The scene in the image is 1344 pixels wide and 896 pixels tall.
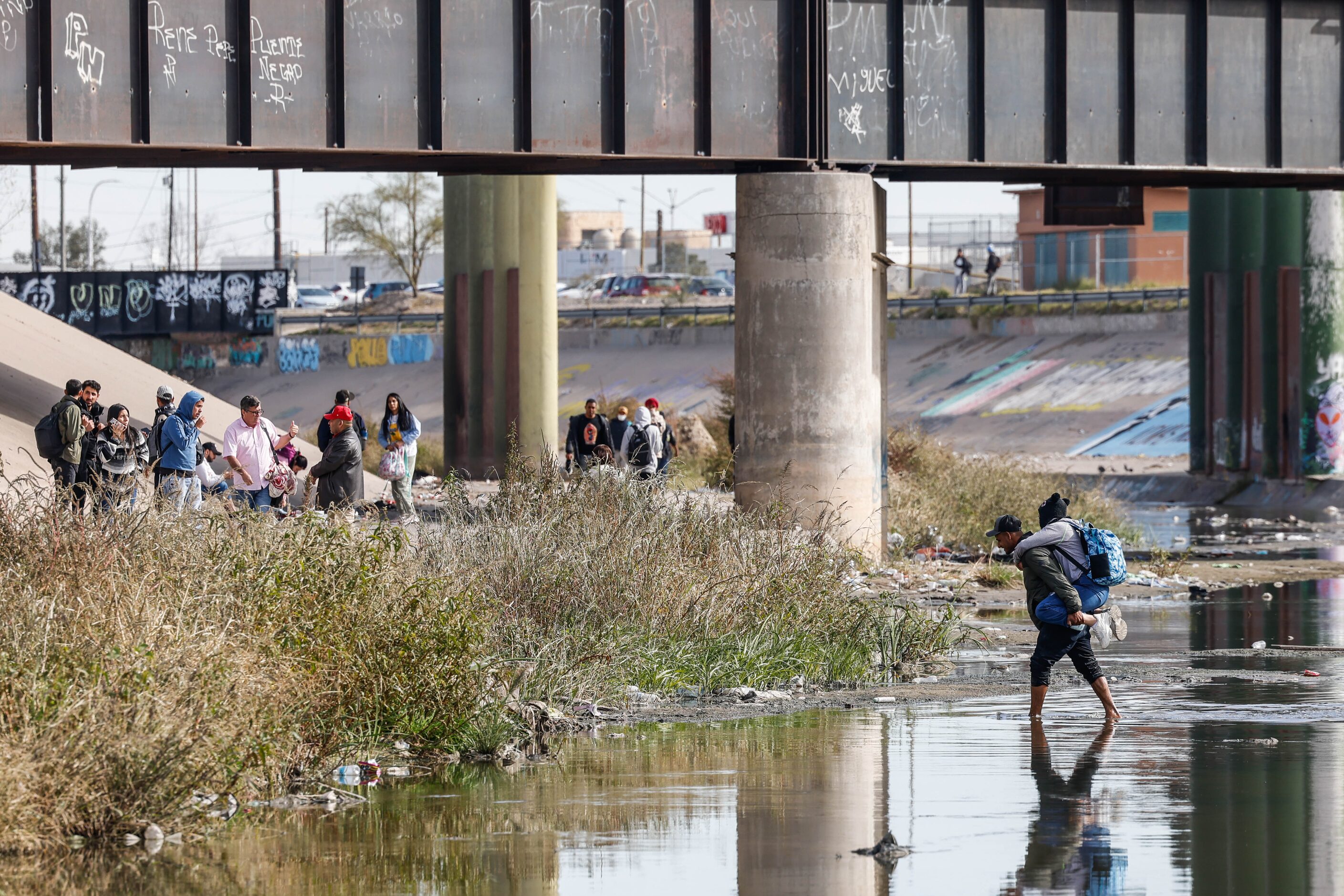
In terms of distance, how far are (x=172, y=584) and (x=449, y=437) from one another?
1161 inches

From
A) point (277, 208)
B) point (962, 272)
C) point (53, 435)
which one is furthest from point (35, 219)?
point (53, 435)

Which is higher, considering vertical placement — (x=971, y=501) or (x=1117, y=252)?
(x=1117, y=252)

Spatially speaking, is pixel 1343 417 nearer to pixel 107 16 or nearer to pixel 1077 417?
pixel 1077 417

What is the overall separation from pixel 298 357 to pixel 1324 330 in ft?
159

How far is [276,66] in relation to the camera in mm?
20984

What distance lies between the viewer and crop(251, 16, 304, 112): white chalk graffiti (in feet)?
68.6

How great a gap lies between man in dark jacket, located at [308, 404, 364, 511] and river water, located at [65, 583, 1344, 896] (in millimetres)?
7654

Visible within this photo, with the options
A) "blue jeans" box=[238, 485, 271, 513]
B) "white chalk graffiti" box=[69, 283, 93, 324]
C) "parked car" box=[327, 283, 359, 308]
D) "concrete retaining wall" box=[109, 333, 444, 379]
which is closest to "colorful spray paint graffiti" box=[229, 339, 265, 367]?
"concrete retaining wall" box=[109, 333, 444, 379]

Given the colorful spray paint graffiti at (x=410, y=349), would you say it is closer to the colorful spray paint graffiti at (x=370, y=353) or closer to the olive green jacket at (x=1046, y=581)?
the colorful spray paint graffiti at (x=370, y=353)

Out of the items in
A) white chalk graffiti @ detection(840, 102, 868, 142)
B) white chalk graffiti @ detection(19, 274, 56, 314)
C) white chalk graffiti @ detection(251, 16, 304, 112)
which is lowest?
white chalk graffiti @ detection(19, 274, 56, 314)

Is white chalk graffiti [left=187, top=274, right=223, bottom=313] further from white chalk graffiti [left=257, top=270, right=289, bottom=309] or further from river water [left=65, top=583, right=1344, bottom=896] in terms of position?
river water [left=65, top=583, right=1344, bottom=896]

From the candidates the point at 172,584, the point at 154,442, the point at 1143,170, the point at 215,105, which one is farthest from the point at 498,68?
the point at 172,584

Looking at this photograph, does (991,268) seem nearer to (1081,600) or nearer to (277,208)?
(277,208)

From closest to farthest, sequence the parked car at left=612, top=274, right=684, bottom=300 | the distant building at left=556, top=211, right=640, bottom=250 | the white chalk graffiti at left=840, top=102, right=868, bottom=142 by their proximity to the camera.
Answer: the white chalk graffiti at left=840, top=102, right=868, bottom=142, the parked car at left=612, top=274, right=684, bottom=300, the distant building at left=556, top=211, right=640, bottom=250
